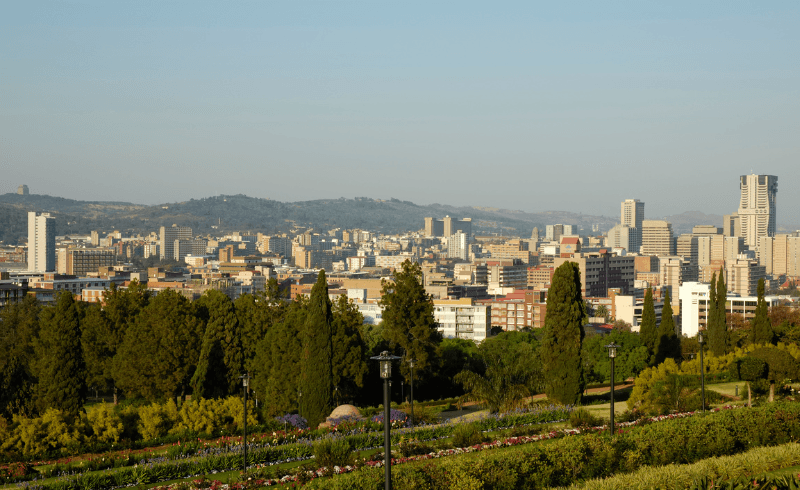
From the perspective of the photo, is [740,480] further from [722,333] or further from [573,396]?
[722,333]

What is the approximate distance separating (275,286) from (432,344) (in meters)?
6.54

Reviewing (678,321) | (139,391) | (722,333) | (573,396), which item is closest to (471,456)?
(573,396)

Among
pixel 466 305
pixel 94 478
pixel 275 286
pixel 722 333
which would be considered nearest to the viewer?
pixel 94 478

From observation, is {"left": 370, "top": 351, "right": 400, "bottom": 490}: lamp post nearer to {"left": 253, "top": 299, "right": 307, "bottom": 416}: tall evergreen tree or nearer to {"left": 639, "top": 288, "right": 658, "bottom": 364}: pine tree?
{"left": 253, "top": 299, "right": 307, "bottom": 416}: tall evergreen tree

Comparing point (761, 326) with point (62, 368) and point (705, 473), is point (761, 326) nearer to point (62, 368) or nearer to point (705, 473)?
point (705, 473)

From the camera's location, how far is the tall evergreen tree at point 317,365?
22.6m

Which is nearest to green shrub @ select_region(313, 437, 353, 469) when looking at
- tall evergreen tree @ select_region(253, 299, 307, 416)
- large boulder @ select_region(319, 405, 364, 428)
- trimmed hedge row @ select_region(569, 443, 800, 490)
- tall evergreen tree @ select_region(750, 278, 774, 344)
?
trimmed hedge row @ select_region(569, 443, 800, 490)

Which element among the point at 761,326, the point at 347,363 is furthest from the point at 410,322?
the point at 761,326

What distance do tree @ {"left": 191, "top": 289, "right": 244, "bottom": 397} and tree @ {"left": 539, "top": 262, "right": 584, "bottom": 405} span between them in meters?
10.1

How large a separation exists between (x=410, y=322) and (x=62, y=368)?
37.3 ft

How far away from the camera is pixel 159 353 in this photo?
2888 centimetres

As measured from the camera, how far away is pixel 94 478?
1465 centimetres

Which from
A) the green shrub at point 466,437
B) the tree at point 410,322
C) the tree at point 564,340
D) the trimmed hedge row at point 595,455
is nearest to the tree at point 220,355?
the tree at point 410,322

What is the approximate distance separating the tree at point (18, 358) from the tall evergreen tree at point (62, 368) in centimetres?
43
